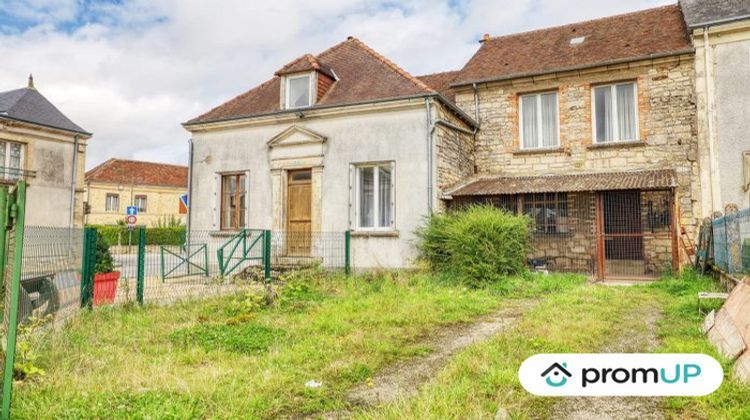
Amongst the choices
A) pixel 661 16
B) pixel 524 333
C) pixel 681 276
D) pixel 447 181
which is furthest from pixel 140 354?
pixel 661 16

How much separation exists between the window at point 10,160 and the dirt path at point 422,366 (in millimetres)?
21460

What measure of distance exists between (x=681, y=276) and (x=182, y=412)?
420 inches

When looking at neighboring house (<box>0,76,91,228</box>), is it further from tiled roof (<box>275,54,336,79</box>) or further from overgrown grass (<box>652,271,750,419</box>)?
overgrown grass (<box>652,271,750,419</box>)

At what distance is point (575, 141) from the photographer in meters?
13.6

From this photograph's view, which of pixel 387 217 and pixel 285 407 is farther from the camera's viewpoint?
pixel 387 217

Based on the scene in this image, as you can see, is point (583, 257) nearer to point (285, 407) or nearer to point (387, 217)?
point (387, 217)

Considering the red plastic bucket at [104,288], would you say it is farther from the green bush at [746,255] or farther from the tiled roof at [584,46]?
Result: the tiled roof at [584,46]

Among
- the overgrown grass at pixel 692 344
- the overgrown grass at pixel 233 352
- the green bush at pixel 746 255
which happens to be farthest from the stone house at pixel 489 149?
the overgrown grass at pixel 233 352

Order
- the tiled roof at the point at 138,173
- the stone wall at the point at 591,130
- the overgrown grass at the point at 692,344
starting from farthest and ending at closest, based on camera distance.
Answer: the tiled roof at the point at 138,173 < the stone wall at the point at 591,130 < the overgrown grass at the point at 692,344

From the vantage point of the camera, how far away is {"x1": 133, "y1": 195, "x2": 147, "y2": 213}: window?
42.7 metres

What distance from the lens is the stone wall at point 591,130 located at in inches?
492

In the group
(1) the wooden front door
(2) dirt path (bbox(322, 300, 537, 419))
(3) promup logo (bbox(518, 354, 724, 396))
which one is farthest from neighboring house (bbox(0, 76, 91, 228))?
(3) promup logo (bbox(518, 354, 724, 396))

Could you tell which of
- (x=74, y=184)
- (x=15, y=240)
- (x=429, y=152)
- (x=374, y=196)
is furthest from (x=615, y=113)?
(x=74, y=184)

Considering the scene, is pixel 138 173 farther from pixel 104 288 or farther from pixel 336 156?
pixel 104 288
